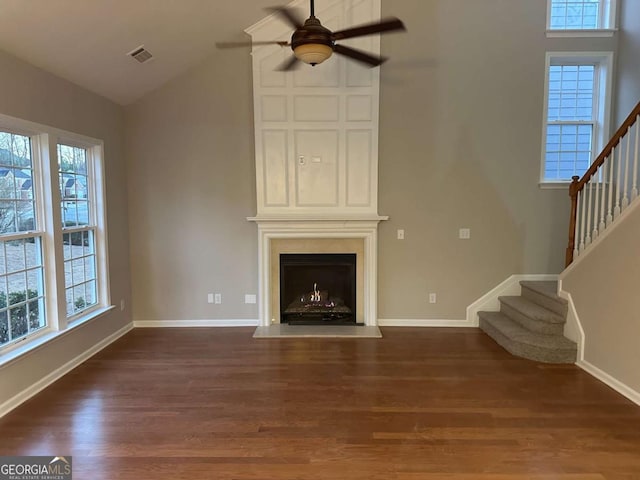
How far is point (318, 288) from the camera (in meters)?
4.89

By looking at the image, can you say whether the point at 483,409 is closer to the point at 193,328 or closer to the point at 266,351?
the point at 266,351

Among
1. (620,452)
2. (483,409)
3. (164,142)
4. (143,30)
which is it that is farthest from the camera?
(164,142)

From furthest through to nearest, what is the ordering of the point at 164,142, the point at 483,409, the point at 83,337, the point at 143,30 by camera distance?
the point at 164,142 < the point at 83,337 < the point at 143,30 < the point at 483,409

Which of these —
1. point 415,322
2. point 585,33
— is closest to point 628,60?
point 585,33

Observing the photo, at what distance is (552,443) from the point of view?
240cm

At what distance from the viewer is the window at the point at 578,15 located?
4434mm

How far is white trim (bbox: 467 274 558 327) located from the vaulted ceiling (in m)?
4.18

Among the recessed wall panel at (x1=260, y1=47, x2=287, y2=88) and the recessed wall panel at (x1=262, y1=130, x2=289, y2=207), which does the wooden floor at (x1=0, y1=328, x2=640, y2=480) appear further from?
the recessed wall panel at (x1=260, y1=47, x2=287, y2=88)

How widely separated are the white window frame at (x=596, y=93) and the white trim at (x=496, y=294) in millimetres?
1123

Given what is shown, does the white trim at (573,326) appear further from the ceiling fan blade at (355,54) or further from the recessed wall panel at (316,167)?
the ceiling fan blade at (355,54)

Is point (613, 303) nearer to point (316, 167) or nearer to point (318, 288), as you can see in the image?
point (318, 288)

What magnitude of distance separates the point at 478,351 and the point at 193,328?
3.33 meters

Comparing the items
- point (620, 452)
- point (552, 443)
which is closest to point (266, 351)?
point (552, 443)

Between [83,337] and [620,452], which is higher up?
[83,337]
